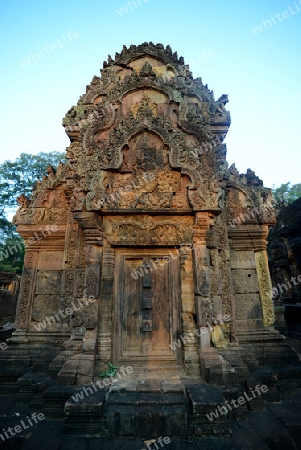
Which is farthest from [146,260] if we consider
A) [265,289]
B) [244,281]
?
[265,289]

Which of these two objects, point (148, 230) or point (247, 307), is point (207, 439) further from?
point (148, 230)

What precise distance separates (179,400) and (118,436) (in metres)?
0.92

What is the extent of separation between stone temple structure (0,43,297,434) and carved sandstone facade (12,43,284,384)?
0.02m

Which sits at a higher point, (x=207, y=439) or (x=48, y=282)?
(x=48, y=282)

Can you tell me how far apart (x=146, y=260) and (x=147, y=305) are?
0.87 meters

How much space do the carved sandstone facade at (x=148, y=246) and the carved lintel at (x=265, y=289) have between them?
23mm

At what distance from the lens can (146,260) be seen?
4.83m

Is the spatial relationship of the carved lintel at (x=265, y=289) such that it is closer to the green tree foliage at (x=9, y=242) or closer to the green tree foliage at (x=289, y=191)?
the green tree foliage at (x=9, y=242)

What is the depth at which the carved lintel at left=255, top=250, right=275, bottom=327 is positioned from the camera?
18.3ft

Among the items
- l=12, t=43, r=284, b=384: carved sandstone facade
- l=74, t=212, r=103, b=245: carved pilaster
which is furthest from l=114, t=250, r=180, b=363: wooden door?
l=74, t=212, r=103, b=245: carved pilaster

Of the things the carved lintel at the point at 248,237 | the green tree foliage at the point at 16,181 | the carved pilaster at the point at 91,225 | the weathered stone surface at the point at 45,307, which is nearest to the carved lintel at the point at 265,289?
the carved lintel at the point at 248,237

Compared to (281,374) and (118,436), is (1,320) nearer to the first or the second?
(118,436)

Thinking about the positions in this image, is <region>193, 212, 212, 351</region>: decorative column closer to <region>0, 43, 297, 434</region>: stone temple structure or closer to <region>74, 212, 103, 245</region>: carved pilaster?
<region>0, 43, 297, 434</region>: stone temple structure

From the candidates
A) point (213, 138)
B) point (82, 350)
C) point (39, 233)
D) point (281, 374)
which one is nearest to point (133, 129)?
point (213, 138)
